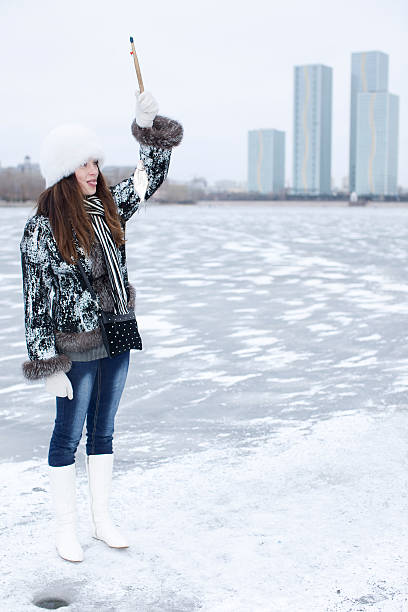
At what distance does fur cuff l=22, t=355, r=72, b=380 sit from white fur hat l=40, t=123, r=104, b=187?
68 centimetres

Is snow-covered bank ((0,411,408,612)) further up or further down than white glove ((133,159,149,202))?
further down

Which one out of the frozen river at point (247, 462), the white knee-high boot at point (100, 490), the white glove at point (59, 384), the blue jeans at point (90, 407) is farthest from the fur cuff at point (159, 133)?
the frozen river at point (247, 462)

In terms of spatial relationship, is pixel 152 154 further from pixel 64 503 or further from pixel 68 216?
pixel 64 503

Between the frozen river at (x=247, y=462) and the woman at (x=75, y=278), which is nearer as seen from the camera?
the frozen river at (x=247, y=462)

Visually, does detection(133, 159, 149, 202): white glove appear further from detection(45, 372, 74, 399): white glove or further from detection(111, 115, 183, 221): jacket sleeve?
detection(45, 372, 74, 399): white glove

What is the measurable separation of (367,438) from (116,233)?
89.8 inches

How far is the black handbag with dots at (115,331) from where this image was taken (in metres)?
2.91

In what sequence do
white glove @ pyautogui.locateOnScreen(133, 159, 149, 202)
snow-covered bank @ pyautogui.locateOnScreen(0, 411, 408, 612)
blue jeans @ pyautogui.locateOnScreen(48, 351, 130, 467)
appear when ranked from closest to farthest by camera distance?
1. snow-covered bank @ pyautogui.locateOnScreen(0, 411, 408, 612)
2. blue jeans @ pyautogui.locateOnScreen(48, 351, 130, 467)
3. white glove @ pyautogui.locateOnScreen(133, 159, 149, 202)

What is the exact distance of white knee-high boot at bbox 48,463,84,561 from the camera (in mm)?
3016

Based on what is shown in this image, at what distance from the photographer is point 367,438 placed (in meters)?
4.48

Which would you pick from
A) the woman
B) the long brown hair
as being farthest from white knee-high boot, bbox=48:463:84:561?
the long brown hair

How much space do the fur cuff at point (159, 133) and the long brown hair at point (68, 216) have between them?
0.36 metres

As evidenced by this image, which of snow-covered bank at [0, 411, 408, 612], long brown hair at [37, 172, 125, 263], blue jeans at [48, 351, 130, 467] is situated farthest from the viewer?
blue jeans at [48, 351, 130, 467]

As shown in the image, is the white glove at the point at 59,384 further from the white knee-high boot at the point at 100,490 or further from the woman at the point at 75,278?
the white knee-high boot at the point at 100,490
